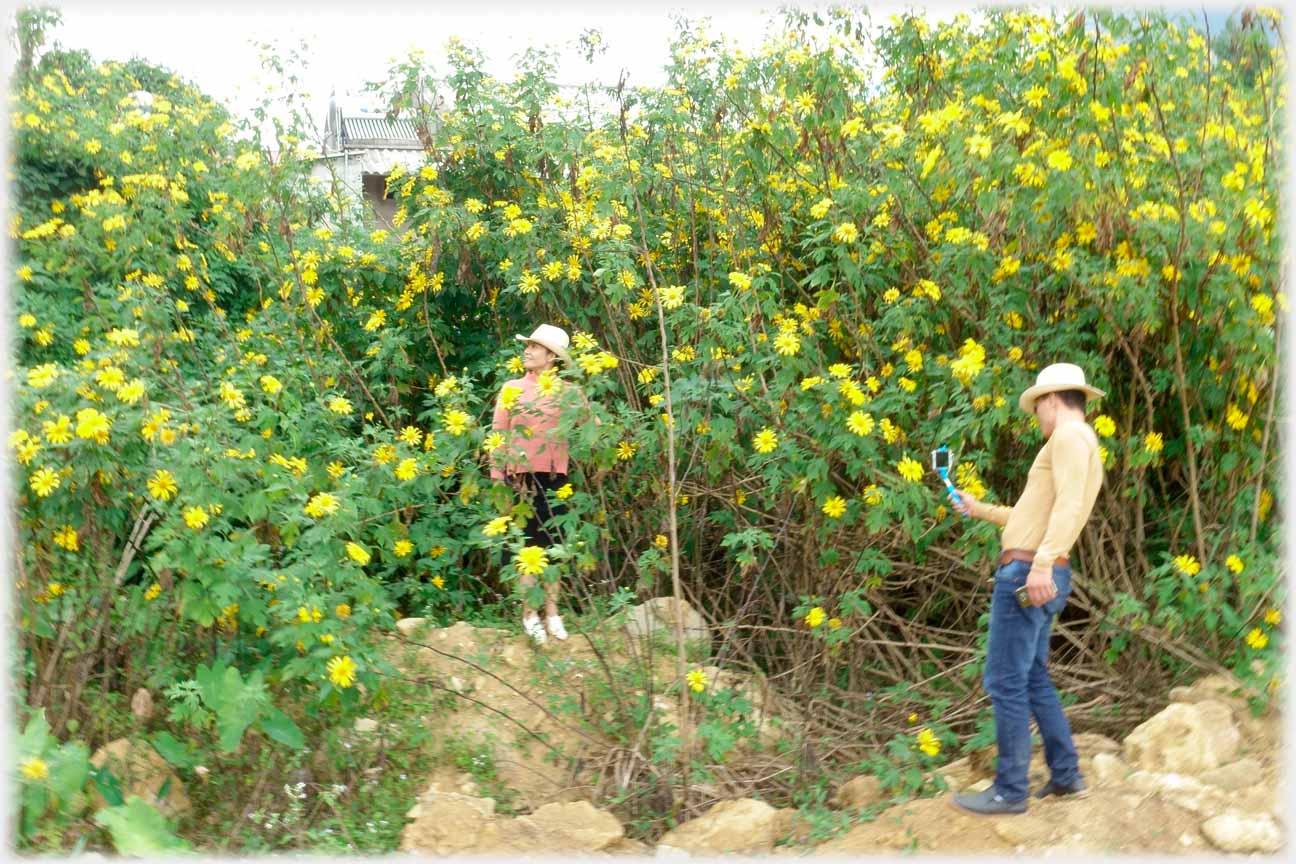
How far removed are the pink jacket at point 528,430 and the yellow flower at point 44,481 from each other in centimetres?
139

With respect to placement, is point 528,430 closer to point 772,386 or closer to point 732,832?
point 772,386

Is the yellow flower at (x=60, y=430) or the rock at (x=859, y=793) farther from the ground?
the yellow flower at (x=60, y=430)

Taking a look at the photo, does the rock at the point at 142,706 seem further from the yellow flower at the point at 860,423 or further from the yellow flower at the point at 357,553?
the yellow flower at the point at 860,423

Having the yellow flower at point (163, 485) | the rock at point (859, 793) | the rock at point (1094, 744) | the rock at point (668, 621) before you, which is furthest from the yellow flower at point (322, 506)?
the rock at point (1094, 744)

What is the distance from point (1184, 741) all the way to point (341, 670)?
2.64 meters

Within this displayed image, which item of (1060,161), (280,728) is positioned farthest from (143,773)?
(1060,161)

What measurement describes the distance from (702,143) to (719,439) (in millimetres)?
2110

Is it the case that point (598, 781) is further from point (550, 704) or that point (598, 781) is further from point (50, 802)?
point (50, 802)

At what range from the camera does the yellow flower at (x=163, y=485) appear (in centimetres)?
356

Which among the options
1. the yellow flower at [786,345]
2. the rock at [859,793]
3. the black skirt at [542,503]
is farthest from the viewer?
the black skirt at [542,503]

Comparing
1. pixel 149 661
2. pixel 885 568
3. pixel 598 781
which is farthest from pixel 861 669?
pixel 149 661

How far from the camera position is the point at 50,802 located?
3.13 meters

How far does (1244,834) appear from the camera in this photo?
308 cm

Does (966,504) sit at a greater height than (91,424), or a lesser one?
lesser
